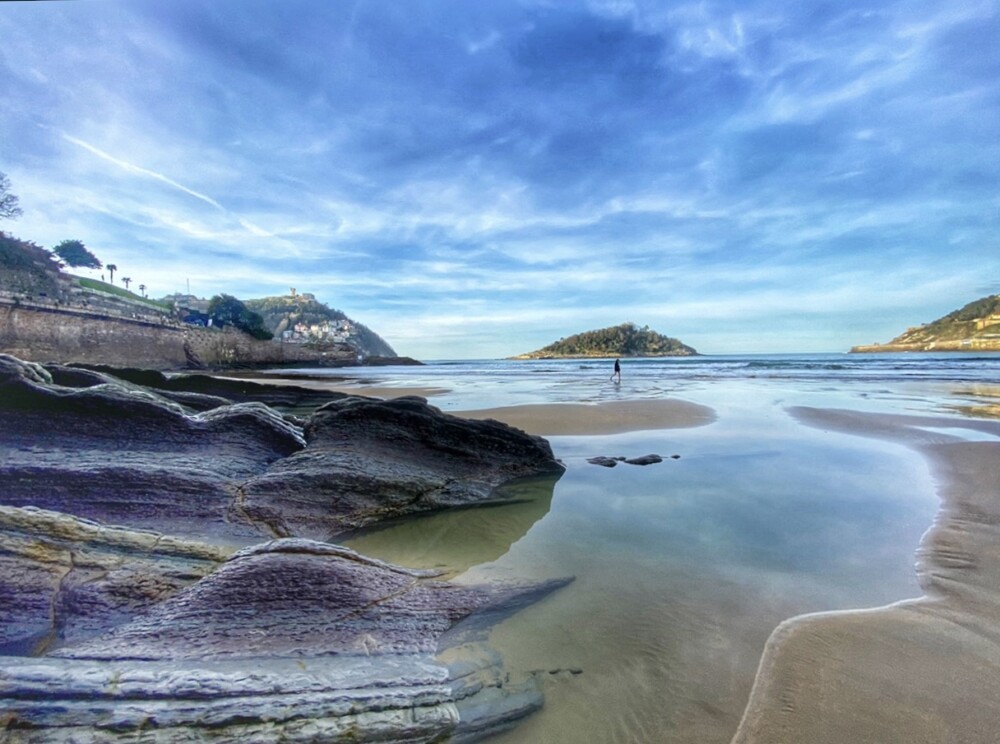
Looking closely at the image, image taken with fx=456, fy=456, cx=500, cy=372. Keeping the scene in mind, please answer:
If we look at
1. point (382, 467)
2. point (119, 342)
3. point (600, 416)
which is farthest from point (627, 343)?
point (382, 467)

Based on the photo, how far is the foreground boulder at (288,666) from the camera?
212cm

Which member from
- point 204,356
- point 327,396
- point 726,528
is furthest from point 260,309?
point 726,528

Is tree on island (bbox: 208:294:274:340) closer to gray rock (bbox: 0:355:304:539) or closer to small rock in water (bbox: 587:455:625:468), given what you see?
gray rock (bbox: 0:355:304:539)

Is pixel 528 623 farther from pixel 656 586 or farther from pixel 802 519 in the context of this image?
pixel 802 519

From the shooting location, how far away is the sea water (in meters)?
2.90

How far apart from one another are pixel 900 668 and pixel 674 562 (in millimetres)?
1845

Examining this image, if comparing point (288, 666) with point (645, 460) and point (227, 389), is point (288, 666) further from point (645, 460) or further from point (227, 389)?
point (227, 389)

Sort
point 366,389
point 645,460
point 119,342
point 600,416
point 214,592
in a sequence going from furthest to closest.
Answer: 1. point 119,342
2. point 366,389
3. point 600,416
4. point 645,460
5. point 214,592

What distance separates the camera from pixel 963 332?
9956cm

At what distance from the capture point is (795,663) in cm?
310

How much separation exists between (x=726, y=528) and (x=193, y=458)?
6.45 m

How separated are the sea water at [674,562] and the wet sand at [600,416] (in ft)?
11.4

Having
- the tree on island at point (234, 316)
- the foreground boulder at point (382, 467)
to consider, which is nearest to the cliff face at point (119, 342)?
the tree on island at point (234, 316)

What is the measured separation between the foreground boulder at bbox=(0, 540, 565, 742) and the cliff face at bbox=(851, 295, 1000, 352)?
11558 cm
